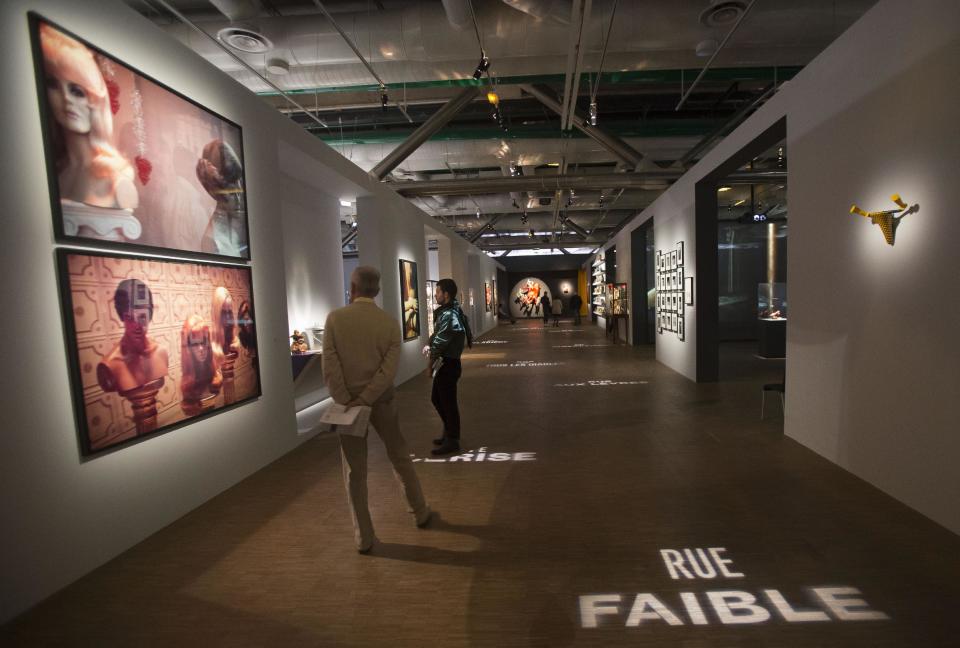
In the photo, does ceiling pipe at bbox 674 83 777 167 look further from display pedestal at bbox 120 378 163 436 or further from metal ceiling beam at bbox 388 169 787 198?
display pedestal at bbox 120 378 163 436

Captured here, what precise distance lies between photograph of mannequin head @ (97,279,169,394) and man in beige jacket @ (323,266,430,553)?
1377mm

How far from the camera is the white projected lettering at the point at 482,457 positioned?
14.7ft

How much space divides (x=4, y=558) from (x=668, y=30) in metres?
7.20

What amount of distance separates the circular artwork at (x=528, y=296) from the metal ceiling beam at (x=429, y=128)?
2198cm

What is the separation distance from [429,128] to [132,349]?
6466 mm

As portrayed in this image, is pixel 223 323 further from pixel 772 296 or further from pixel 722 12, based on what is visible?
pixel 772 296

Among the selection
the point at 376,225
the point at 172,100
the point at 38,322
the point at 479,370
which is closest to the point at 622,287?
the point at 479,370

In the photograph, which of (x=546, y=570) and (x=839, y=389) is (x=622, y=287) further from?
(x=546, y=570)

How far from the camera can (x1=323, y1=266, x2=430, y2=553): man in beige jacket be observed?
2.72 meters

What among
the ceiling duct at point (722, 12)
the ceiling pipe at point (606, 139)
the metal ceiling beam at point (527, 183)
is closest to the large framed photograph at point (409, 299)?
the metal ceiling beam at point (527, 183)

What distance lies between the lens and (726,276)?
14.2 m

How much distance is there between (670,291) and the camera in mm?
9602

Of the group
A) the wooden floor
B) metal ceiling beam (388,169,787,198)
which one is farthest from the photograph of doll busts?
metal ceiling beam (388,169,787,198)

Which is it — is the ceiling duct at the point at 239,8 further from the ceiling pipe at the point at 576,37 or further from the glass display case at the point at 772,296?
the glass display case at the point at 772,296
